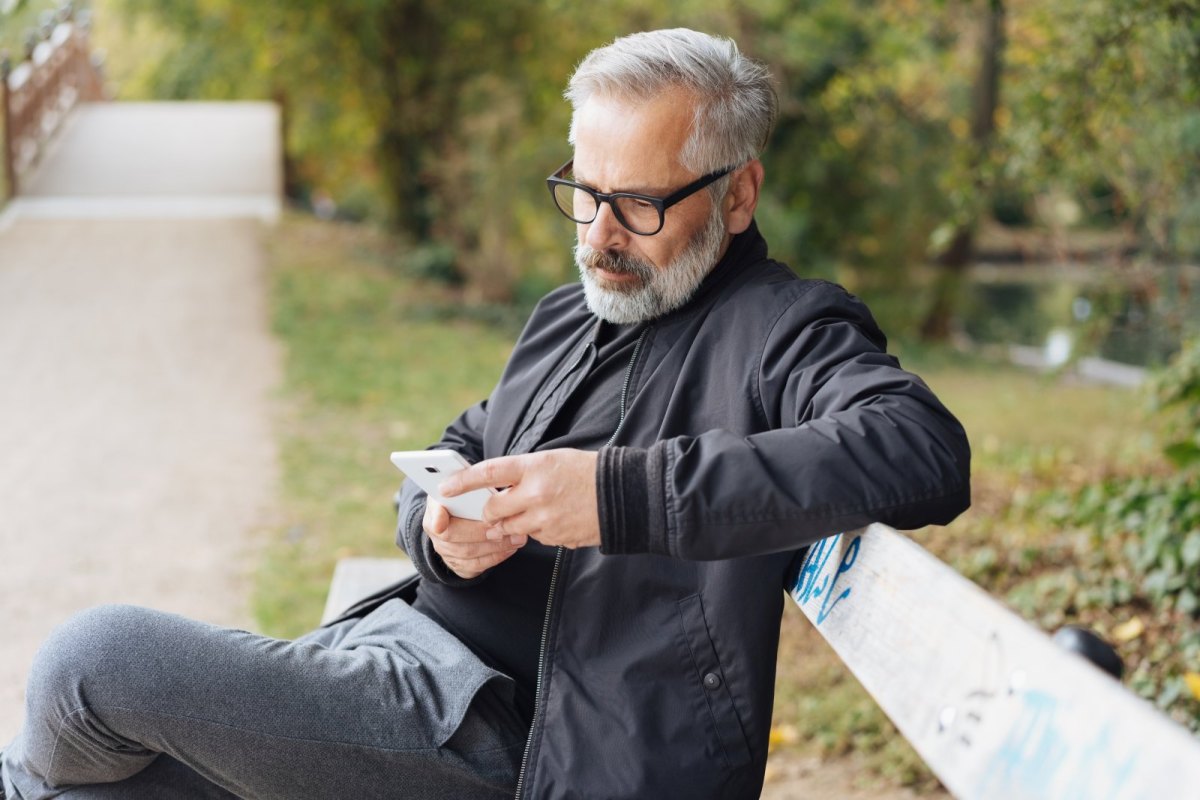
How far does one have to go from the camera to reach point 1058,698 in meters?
1.31

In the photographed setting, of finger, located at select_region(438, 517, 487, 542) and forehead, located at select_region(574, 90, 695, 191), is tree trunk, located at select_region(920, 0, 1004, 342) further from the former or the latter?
finger, located at select_region(438, 517, 487, 542)

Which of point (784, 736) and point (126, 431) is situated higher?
point (784, 736)

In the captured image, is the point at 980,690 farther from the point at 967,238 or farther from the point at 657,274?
the point at 967,238

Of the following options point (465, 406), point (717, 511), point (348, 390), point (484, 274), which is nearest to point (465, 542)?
point (717, 511)

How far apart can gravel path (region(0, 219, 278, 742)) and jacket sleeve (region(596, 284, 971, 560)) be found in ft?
9.92

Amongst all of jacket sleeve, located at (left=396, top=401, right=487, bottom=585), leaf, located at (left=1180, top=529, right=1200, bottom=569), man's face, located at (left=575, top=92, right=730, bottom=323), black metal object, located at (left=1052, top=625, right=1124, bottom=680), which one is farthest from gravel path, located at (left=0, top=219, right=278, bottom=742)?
leaf, located at (left=1180, top=529, right=1200, bottom=569)

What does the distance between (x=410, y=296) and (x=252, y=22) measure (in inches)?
158

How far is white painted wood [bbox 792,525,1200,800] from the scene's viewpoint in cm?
120

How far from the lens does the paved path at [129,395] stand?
572 cm

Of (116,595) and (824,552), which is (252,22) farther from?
(824,552)

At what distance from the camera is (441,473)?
1.95 metres

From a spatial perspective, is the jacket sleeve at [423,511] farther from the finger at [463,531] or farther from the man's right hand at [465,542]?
the finger at [463,531]

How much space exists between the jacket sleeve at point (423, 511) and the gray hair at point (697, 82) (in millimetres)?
802

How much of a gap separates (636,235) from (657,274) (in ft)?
0.27
